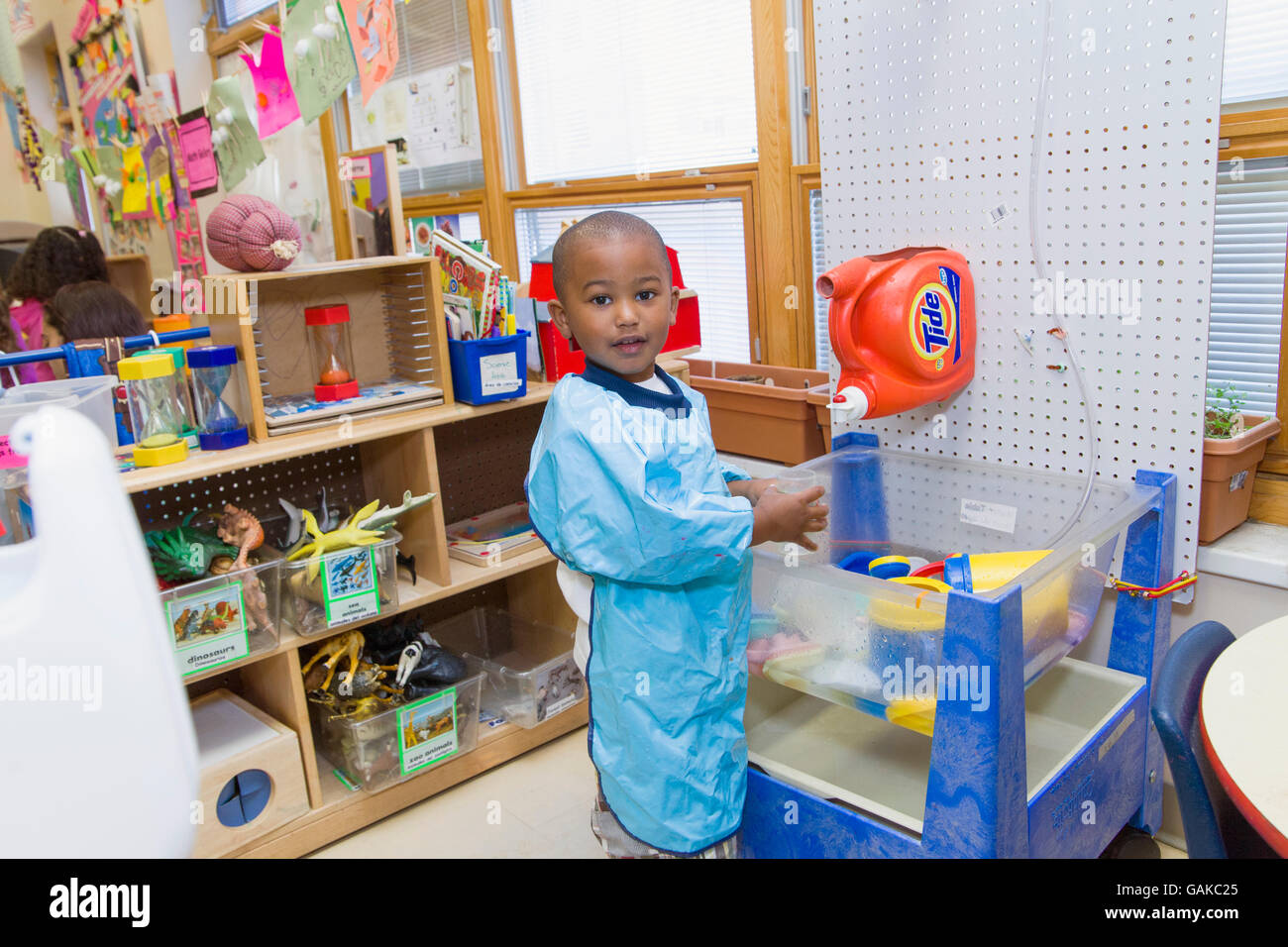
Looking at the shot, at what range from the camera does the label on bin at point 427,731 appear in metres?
2.14

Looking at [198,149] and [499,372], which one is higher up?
[198,149]

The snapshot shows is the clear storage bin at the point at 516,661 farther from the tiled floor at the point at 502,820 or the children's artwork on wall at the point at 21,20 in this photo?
the children's artwork on wall at the point at 21,20

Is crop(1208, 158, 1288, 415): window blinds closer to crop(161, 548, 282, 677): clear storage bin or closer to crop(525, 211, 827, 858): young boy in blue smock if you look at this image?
crop(525, 211, 827, 858): young boy in blue smock

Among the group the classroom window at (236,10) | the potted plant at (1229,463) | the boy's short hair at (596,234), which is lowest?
the potted plant at (1229,463)

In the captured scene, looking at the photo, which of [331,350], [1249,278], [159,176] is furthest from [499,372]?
[159,176]

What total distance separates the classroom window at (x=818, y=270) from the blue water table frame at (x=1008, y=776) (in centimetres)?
110

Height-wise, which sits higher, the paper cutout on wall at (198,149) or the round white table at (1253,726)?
the paper cutout on wall at (198,149)

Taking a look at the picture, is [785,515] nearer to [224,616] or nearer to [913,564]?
[913,564]

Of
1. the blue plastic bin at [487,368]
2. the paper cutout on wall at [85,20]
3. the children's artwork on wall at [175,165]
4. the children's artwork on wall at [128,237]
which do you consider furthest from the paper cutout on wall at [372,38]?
the paper cutout on wall at [85,20]

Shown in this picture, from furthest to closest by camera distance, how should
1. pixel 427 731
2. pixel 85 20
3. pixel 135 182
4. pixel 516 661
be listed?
pixel 85 20 < pixel 135 182 < pixel 516 661 < pixel 427 731

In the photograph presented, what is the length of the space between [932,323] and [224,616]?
56.5 inches

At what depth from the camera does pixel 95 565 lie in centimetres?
44

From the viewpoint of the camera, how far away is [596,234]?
1.38 m

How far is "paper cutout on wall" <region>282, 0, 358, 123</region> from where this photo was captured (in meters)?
2.20
